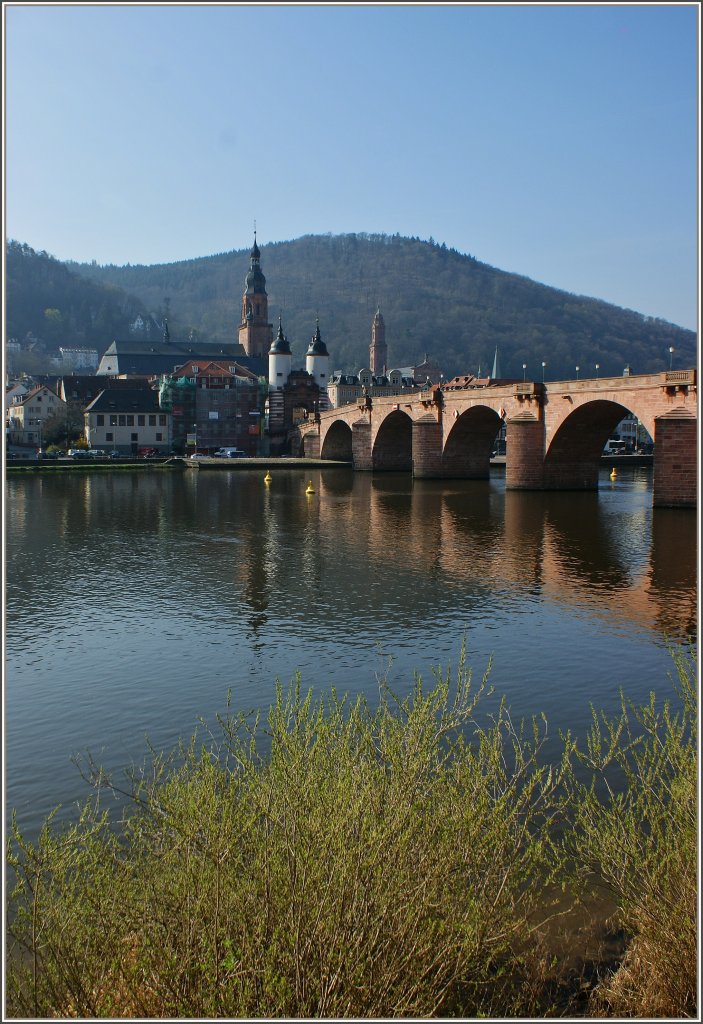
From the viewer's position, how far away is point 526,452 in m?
54.2

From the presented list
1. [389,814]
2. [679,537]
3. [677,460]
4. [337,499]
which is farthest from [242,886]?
[337,499]

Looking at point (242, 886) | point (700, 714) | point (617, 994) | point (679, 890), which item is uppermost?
point (700, 714)

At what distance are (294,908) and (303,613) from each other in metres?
16.2

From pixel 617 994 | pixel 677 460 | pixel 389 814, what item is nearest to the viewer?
pixel 389 814

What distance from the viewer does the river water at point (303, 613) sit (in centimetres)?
1437

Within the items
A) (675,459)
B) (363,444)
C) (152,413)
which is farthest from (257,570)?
(152,413)

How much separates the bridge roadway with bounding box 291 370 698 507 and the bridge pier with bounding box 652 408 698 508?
4 cm

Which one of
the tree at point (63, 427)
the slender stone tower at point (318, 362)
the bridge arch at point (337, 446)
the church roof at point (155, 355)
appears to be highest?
the church roof at point (155, 355)

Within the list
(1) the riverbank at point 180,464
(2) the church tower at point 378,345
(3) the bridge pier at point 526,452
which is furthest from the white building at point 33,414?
(2) the church tower at point 378,345

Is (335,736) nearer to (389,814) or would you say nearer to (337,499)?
(389,814)

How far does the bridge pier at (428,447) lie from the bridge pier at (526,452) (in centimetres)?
1396

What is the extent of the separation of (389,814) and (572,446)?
164 feet

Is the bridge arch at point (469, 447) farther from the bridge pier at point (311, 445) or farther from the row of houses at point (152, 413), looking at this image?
the row of houses at point (152, 413)

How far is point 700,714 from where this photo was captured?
18.6 feet
